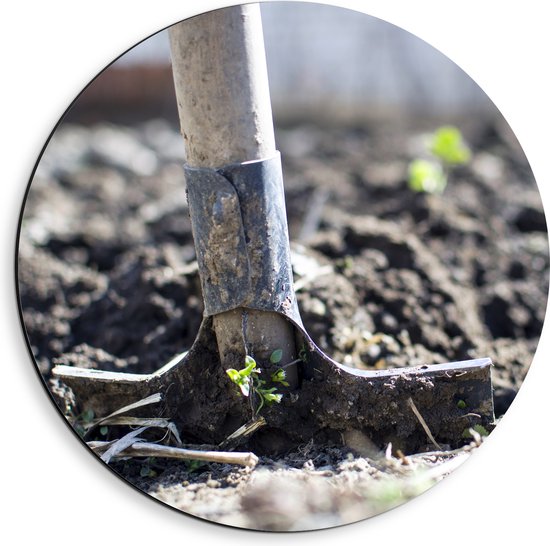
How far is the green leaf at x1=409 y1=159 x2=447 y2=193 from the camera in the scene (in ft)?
7.26

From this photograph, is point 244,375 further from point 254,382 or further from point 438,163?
point 438,163

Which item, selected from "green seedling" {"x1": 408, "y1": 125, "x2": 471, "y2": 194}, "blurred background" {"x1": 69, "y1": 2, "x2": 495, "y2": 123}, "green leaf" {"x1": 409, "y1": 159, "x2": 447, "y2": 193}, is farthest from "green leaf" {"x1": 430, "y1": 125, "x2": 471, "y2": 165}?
"blurred background" {"x1": 69, "y1": 2, "x2": 495, "y2": 123}

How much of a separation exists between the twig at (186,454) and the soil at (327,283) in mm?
18

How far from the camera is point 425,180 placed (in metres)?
2.21

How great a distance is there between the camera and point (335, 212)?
219 centimetres

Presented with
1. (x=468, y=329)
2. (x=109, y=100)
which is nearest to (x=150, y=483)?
(x=468, y=329)

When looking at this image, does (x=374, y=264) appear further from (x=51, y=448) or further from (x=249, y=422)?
(x=51, y=448)

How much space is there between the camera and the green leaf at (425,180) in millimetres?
2213

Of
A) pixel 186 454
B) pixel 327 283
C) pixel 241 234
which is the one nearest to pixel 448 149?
pixel 327 283

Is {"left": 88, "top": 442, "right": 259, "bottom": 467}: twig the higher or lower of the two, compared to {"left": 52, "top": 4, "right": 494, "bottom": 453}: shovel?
lower

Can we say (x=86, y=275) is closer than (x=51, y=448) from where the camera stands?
No

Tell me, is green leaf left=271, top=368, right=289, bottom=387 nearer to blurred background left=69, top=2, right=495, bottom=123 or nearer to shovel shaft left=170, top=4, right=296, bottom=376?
shovel shaft left=170, top=4, right=296, bottom=376

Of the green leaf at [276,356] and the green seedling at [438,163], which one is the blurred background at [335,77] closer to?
the green seedling at [438,163]

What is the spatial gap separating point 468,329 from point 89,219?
1273mm
